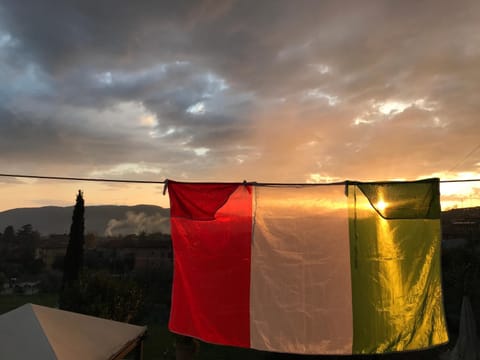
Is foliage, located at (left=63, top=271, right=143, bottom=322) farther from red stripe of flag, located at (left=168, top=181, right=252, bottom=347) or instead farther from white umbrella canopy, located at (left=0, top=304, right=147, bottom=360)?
red stripe of flag, located at (left=168, top=181, right=252, bottom=347)

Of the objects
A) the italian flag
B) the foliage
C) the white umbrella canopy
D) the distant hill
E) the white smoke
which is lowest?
the foliage

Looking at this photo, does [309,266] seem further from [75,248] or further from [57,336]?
[75,248]

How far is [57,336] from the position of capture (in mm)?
4348

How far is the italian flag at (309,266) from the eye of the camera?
3225 millimetres

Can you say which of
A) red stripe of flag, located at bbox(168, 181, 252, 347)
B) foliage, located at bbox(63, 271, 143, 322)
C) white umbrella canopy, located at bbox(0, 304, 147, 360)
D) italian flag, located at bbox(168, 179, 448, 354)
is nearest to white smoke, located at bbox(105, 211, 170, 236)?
foliage, located at bbox(63, 271, 143, 322)

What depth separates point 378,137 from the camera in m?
6.39

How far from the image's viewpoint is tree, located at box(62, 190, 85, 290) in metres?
19.8

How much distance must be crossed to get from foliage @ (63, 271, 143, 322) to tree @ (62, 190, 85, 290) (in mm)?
6943

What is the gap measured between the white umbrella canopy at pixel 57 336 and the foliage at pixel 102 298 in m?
7.85

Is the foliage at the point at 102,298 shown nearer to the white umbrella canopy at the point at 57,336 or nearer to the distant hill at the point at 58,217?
the white umbrella canopy at the point at 57,336

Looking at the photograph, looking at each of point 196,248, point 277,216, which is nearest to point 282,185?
point 277,216

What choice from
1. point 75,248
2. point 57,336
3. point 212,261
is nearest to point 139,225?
point 75,248

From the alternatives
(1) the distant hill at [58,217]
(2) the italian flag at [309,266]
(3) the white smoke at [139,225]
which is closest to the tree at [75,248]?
(2) the italian flag at [309,266]

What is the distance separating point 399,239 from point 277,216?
114cm
